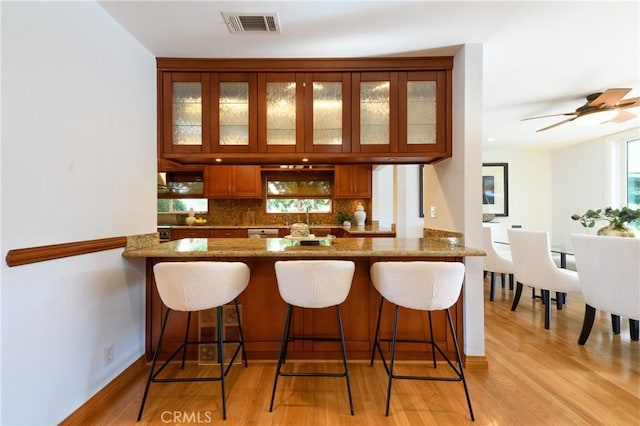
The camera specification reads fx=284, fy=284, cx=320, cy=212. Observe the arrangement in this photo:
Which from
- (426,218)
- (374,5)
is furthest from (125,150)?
(426,218)

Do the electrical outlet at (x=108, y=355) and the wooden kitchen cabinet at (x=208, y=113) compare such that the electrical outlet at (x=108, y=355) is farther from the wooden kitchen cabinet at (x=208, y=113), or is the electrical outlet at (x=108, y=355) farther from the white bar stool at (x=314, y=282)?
the wooden kitchen cabinet at (x=208, y=113)

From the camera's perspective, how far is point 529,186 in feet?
19.3

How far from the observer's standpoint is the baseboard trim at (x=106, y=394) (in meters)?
1.59

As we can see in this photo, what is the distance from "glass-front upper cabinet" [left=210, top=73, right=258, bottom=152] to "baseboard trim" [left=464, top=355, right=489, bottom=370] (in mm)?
2403

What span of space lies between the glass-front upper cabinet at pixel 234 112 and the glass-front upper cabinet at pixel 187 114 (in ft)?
0.25

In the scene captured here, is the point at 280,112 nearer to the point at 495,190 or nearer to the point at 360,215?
the point at 360,215

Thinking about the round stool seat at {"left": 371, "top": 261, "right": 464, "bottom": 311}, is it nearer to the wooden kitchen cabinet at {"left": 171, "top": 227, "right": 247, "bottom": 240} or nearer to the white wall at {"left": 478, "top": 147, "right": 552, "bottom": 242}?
the wooden kitchen cabinet at {"left": 171, "top": 227, "right": 247, "bottom": 240}

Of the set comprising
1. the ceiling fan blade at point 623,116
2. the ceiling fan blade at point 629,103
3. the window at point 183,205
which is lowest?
the window at point 183,205

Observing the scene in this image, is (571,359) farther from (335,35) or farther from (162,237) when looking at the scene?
(162,237)

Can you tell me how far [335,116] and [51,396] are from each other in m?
2.53

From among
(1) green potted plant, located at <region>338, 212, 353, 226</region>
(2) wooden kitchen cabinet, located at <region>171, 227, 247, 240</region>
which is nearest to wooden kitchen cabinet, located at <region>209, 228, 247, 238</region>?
(2) wooden kitchen cabinet, located at <region>171, 227, 247, 240</region>

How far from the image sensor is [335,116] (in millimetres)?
2449

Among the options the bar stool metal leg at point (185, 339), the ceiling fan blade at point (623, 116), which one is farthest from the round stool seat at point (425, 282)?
the ceiling fan blade at point (623, 116)

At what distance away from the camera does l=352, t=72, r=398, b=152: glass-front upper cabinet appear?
2.42 meters
